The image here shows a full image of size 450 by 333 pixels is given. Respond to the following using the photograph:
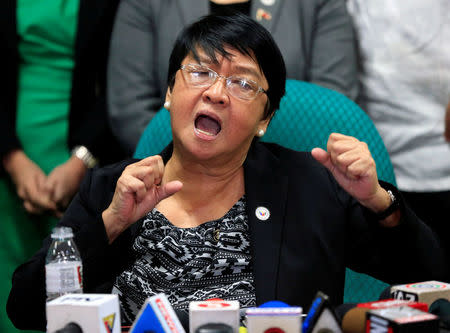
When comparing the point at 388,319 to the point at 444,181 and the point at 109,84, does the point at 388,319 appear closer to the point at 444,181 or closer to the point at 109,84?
the point at 444,181

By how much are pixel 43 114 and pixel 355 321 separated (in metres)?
1.89

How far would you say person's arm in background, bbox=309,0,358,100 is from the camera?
2.56m

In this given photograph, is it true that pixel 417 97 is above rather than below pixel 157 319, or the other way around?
above

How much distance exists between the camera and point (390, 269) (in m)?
1.76

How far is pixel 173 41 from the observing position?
2588 mm

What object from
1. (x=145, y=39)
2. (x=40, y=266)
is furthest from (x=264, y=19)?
(x=40, y=266)

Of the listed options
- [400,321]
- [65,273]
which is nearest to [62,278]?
[65,273]

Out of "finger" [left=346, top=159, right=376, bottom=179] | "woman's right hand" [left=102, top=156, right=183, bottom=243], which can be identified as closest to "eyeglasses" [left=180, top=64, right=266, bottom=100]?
"woman's right hand" [left=102, top=156, right=183, bottom=243]

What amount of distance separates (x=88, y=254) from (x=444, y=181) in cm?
147

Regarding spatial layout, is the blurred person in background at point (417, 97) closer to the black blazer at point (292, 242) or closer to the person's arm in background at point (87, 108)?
the black blazer at point (292, 242)

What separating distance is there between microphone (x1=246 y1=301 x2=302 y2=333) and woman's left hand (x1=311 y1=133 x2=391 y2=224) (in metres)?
0.54

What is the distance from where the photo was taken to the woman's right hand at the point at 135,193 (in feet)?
5.25

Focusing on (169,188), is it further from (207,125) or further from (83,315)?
(83,315)

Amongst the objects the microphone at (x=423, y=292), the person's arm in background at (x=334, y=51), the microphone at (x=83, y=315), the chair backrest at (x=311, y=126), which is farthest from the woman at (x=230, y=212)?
the person's arm in background at (x=334, y=51)
